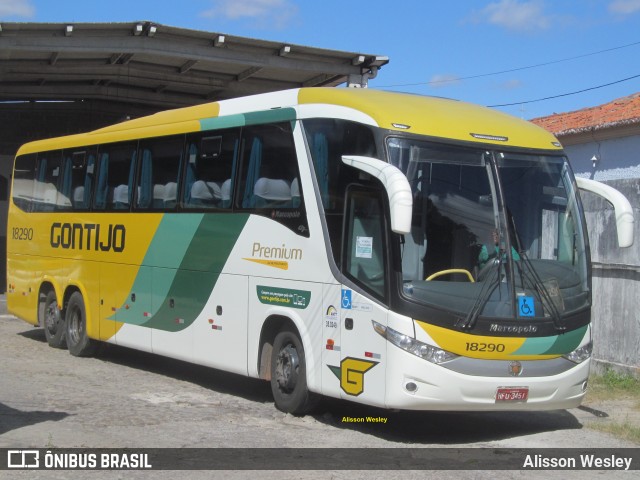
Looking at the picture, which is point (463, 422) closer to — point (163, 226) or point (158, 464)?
point (158, 464)

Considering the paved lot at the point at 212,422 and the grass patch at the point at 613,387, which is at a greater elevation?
the grass patch at the point at 613,387

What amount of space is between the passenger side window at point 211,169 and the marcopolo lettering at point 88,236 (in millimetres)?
1992

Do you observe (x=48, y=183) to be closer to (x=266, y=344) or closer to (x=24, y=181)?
(x=24, y=181)

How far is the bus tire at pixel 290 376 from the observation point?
9828 millimetres

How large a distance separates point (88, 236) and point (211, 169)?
3.68 m

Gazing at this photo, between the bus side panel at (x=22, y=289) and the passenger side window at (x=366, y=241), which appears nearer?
the passenger side window at (x=366, y=241)

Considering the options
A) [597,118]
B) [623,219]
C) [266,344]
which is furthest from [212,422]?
[597,118]

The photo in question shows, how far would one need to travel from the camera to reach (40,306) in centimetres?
1587

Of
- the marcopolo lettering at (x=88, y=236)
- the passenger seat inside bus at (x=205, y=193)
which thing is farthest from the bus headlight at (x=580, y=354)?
the marcopolo lettering at (x=88, y=236)

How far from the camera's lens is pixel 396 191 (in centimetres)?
814

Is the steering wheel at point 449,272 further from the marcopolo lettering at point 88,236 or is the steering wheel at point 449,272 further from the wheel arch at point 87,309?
the wheel arch at point 87,309

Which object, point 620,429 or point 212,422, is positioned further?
point 620,429

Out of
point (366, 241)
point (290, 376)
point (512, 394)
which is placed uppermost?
point (366, 241)

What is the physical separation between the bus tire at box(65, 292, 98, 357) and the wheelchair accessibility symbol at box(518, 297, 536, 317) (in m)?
7.96
